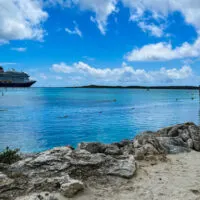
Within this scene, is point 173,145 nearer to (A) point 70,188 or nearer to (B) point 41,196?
(A) point 70,188

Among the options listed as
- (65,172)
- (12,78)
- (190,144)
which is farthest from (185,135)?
(12,78)

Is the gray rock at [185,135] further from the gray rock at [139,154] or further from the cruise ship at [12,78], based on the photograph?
the cruise ship at [12,78]

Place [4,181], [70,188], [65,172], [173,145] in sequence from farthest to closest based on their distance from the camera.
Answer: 1. [173,145]
2. [65,172]
3. [4,181]
4. [70,188]

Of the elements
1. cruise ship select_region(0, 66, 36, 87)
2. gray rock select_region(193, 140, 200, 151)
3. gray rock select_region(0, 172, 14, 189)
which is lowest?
gray rock select_region(193, 140, 200, 151)

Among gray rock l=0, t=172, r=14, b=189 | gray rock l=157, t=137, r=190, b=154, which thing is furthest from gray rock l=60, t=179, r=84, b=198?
gray rock l=157, t=137, r=190, b=154

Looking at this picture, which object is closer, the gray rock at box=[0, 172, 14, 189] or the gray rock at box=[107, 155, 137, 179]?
the gray rock at box=[0, 172, 14, 189]

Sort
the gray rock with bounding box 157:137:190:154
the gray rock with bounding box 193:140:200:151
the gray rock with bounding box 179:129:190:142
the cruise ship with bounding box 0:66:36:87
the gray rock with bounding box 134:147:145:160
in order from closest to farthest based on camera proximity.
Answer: the gray rock with bounding box 134:147:145:160 < the gray rock with bounding box 157:137:190:154 < the gray rock with bounding box 193:140:200:151 < the gray rock with bounding box 179:129:190:142 < the cruise ship with bounding box 0:66:36:87

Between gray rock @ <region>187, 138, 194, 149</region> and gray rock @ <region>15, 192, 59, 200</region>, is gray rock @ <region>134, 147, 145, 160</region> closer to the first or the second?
gray rock @ <region>187, 138, 194, 149</region>

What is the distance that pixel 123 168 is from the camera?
21.7ft

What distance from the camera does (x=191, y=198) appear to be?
5328 millimetres

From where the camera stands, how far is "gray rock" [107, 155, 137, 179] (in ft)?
21.0

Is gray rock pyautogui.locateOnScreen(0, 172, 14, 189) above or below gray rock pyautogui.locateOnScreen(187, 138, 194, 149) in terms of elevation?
above

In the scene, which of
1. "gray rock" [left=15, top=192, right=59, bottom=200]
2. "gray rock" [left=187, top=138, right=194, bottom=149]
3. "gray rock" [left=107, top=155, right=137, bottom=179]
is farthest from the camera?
"gray rock" [left=187, top=138, right=194, bottom=149]

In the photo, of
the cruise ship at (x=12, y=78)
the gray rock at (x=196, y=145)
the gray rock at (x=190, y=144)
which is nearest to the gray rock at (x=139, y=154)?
the gray rock at (x=190, y=144)
